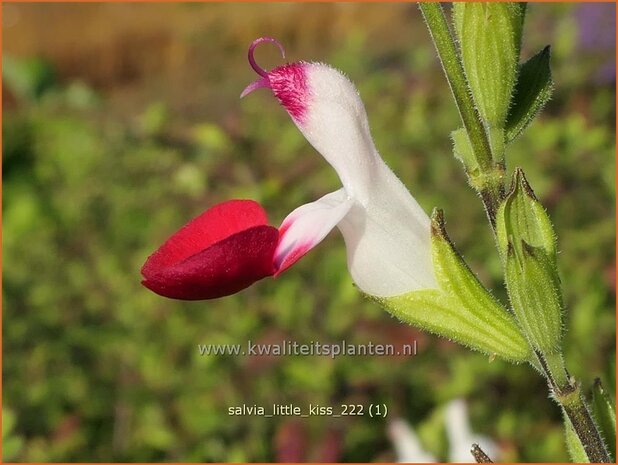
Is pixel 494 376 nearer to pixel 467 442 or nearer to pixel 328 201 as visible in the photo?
pixel 467 442

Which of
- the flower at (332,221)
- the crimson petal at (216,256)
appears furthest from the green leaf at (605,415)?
the crimson petal at (216,256)

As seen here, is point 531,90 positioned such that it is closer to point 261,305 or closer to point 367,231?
point 367,231

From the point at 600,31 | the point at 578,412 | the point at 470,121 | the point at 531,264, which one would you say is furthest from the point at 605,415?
the point at 600,31

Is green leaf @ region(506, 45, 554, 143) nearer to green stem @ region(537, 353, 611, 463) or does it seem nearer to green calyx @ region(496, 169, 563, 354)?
green calyx @ region(496, 169, 563, 354)

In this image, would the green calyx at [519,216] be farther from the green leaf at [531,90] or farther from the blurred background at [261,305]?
the blurred background at [261,305]

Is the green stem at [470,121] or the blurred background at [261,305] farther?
the blurred background at [261,305]

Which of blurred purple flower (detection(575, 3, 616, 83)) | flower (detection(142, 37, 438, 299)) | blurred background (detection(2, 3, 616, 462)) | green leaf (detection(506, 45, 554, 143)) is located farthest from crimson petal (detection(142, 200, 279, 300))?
blurred purple flower (detection(575, 3, 616, 83))
